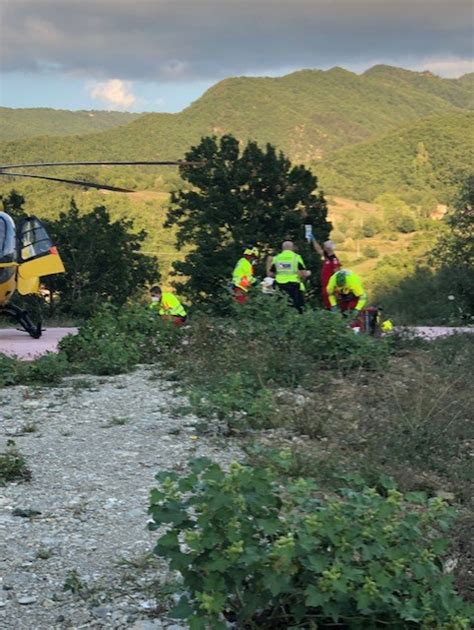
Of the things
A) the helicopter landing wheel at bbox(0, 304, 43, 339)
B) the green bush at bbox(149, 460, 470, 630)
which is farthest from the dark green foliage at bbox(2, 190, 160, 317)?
the green bush at bbox(149, 460, 470, 630)

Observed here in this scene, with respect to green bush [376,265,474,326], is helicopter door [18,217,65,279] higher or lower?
higher

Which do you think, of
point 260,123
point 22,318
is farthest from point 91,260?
point 260,123

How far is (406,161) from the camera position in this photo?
109 metres

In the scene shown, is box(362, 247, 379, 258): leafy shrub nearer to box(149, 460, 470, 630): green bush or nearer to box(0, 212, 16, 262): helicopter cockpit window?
box(0, 212, 16, 262): helicopter cockpit window

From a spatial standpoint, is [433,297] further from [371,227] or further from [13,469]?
[371,227]

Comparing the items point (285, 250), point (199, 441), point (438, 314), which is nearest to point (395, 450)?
point (199, 441)

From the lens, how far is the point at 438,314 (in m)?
24.0

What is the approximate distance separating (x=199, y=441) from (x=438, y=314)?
64.9 ft

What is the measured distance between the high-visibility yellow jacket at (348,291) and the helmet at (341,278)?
0.13 ft

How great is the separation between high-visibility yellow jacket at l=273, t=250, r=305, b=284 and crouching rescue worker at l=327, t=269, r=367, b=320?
1105mm

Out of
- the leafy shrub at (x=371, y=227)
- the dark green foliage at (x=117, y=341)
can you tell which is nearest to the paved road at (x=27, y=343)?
the dark green foliage at (x=117, y=341)

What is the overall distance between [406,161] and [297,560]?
111616 millimetres

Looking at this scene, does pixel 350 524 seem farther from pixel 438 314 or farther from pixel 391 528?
pixel 438 314

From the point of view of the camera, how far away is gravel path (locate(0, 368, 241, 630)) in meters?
3.07
